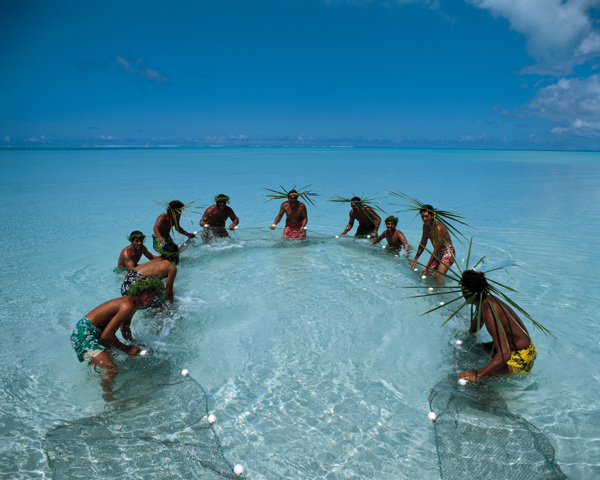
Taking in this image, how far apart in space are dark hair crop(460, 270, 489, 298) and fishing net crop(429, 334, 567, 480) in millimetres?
869

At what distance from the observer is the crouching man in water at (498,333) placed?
3.40 m

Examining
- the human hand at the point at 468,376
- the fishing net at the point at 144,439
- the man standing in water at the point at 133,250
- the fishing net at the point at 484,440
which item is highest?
the man standing in water at the point at 133,250

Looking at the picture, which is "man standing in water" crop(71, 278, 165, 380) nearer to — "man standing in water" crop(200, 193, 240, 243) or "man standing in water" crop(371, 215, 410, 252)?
"man standing in water" crop(200, 193, 240, 243)

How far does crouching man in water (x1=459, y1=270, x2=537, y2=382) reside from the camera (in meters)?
3.40

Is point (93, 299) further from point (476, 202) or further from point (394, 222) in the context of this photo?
point (476, 202)

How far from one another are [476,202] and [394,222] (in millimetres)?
10730

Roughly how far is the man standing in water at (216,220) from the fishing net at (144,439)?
5.05 m


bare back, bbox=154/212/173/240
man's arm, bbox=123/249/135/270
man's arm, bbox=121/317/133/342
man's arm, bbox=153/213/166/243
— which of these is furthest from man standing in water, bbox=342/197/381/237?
man's arm, bbox=121/317/133/342

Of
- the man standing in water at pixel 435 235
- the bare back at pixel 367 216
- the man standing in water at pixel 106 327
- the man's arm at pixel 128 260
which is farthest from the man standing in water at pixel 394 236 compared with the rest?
the man standing in water at pixel 106 327

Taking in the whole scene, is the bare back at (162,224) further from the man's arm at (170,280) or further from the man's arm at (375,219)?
the man's arm at (375,219)

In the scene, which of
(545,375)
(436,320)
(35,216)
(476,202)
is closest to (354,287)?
(436,320)

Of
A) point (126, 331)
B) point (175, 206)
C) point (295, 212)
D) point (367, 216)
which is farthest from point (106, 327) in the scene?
point (367, 216)

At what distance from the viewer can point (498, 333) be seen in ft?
11.3

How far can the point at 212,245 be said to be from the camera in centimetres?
838
